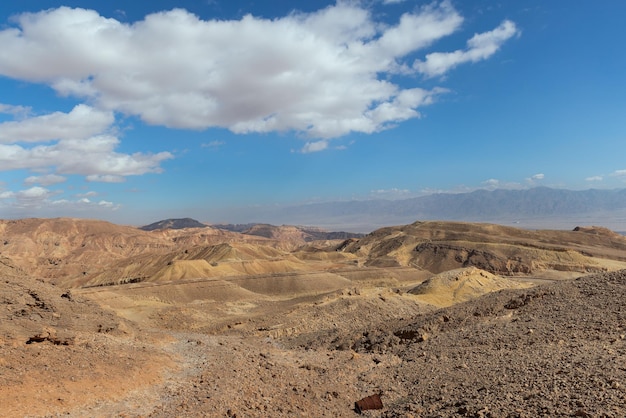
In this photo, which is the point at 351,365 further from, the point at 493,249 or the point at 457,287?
the point at 493,249

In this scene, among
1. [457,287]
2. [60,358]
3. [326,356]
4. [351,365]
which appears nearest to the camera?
[60,358]

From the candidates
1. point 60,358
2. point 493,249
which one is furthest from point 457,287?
point 493,249

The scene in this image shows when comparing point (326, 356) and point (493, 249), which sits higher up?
point (326, 356)

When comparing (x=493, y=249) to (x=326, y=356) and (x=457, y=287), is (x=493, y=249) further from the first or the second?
(x=326, y=356)

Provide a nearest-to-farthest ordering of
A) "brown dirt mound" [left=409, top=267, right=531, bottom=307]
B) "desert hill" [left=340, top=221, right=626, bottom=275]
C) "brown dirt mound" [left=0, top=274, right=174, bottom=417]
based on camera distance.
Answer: "brown dirt mound" [left=0, top=274, right=174, bottom=417], "brown dirt mound" [left=409, top=267, right=531, bottom=307], "desert hill" [left=340, top=221, right=626, bottom=275]

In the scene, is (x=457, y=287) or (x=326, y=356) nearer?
(x=326, y=356)

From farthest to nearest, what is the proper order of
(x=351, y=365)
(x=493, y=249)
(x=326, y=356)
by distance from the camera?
(x=493, y=249) → (x=326, y=356) → (x=351, y=365)

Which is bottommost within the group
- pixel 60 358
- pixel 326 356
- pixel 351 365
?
pixel 326 356

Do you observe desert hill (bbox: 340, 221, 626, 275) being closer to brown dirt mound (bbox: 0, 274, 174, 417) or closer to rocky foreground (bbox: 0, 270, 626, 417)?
rocky foreground (bbox: 0, 270, 626, 417)

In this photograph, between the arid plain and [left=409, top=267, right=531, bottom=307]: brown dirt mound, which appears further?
[left=409, top=267, right=531, bottom=307]: brown dirt mound

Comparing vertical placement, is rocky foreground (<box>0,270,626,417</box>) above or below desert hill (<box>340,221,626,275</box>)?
above

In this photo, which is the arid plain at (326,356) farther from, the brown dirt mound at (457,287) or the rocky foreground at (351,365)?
the brown dirt mound at (457,287)

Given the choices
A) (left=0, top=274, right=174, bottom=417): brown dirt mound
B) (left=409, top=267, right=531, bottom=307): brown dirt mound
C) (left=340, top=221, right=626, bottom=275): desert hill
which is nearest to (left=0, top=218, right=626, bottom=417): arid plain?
(left=0, top=274, right=174, bottom=417): brown dirt mound

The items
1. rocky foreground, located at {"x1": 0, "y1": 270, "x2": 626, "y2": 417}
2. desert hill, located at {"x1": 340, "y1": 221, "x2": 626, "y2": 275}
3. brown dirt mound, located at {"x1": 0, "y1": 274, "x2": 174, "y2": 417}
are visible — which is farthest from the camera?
desert hill, located at {"x1": 340, "y1": 221, "x2": 626, "y2": 275}
